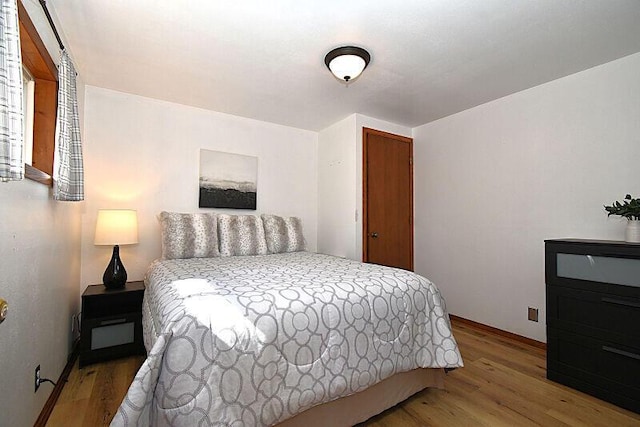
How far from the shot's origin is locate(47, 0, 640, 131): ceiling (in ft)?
5.78

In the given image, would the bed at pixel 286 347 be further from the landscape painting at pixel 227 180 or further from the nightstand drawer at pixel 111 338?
the landscape painting at pixel 227 180

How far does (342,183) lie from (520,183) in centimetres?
182

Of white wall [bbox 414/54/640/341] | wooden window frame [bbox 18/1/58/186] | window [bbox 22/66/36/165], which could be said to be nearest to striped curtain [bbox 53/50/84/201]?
wooden window frame [bbox 18/1/58/186]

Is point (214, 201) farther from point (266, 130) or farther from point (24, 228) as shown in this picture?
point (24, 228)

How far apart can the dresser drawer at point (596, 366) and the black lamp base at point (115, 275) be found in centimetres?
338

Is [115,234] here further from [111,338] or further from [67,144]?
[67,144]

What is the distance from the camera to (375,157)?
3.59 meters

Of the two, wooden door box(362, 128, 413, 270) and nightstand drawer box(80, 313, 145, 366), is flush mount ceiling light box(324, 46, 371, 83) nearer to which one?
wooden door box(362, 128, 413, 270)

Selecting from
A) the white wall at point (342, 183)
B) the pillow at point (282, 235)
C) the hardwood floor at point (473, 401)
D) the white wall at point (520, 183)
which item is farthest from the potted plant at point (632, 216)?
the pillow at point (282, 235)

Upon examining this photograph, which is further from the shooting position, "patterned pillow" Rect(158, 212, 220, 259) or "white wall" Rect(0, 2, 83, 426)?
"patterned pillow" Rect(158, 212, 220, 259)

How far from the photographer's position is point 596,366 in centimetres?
192

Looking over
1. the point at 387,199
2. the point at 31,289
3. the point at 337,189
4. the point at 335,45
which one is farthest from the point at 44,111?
the point at 387,199

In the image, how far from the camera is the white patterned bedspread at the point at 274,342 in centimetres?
111

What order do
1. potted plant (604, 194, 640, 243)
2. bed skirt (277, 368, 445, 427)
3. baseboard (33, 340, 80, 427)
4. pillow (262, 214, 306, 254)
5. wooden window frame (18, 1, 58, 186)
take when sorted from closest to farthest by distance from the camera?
bed skirt (277, 368, 445, 427), baseboard (33, 340, 80, 427), wooden window frame (18, 1, 58, 186), potted plant (604, 194, 640, 243), pillow (262, 214, 306, 254)
